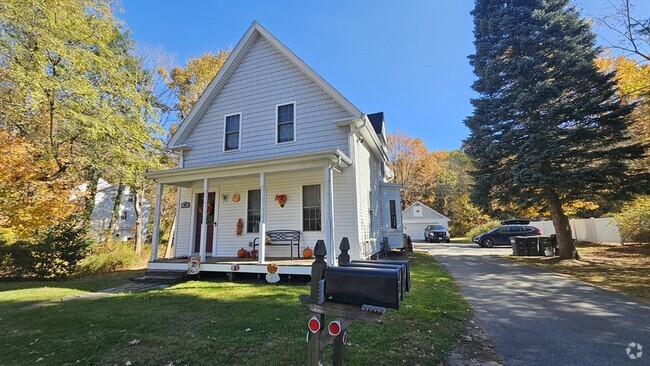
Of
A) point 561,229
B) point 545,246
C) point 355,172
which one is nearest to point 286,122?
point 355,172

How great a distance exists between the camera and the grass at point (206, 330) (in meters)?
3.54

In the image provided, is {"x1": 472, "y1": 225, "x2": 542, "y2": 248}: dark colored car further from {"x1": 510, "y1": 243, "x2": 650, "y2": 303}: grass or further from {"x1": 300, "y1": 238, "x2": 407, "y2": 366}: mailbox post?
{"x1": 300, "y1": 238, "x2": 407, "y2": 366}: mailbox post

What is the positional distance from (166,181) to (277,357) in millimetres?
8697

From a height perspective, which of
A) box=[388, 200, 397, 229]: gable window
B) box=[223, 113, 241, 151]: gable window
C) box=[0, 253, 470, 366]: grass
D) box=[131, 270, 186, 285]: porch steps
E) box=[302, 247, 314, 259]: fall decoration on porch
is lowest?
box=[0, 253, 470, 366]: grass

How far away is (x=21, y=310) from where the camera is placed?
5.96 m

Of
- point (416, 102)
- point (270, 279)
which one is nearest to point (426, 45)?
point (416, 102)

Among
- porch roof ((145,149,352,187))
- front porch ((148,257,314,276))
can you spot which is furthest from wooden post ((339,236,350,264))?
porch roof ((145,149,352,187))

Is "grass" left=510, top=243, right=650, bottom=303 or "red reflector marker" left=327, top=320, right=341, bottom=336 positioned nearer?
"red reflector marker" left=327, top=320, right=341, bottom=336

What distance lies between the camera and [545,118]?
11.6 meters

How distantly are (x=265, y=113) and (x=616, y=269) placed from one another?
13642mm

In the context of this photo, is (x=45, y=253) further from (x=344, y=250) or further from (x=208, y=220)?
(x=344, y=250)

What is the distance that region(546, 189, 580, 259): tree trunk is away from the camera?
1210 centimetres

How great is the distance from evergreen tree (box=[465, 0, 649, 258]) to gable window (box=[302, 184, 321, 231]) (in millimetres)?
8302

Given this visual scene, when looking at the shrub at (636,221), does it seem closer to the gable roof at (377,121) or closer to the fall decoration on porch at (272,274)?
the gable roof at (377,121)
